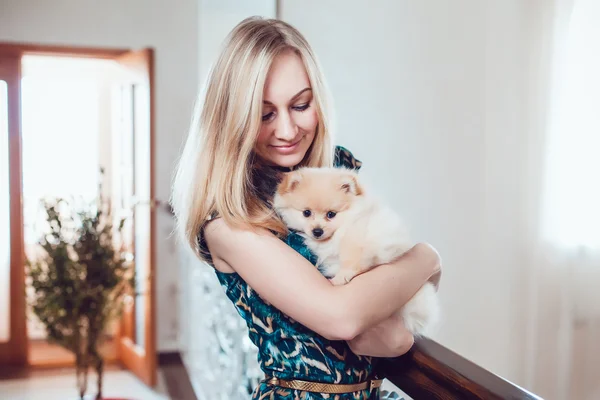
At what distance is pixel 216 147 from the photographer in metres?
1.02

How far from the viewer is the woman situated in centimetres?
94

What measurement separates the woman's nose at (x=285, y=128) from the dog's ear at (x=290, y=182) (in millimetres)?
66

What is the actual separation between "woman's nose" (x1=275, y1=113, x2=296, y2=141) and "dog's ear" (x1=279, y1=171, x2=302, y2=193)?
66 millimetres

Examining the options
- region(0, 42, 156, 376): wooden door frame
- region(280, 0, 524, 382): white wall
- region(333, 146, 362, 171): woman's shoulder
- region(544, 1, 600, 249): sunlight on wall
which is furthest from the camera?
region(0, 42, 156, 376): wooden door frame

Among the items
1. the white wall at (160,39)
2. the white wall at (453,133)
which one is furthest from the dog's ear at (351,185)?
the white wall at (160,39)

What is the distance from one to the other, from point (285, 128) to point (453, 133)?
1.13 meters

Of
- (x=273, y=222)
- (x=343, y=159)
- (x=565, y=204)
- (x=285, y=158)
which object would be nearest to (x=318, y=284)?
(x=273, y=222)

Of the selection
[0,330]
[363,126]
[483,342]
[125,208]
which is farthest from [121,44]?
[483,342]

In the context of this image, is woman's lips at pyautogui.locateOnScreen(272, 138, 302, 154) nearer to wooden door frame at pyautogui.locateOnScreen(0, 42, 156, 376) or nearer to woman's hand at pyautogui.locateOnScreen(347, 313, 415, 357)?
woman's hand at pyautogui.locateOnScreen(347, 313, 415, 357)

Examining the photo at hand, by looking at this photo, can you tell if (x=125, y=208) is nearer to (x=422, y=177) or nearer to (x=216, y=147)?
(x=422, y=177)

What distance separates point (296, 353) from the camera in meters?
1.03

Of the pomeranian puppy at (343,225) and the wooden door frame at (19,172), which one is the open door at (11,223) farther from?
the pomeranian puppy at (343,225)

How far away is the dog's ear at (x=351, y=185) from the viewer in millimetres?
950

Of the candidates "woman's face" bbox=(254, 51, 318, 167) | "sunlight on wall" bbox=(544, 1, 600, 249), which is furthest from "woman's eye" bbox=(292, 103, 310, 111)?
"sunlight on wall" bbox=(544, 1, 600, 249)
